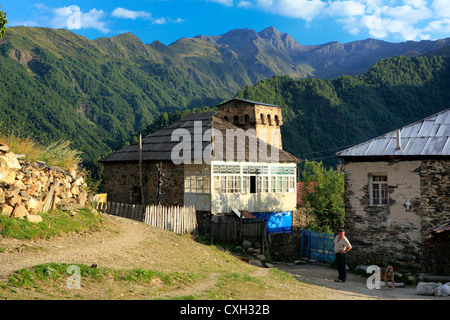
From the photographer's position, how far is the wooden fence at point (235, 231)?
2094 centimetres

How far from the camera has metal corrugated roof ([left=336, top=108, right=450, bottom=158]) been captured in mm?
17750

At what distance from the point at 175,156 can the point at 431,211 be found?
14040mm

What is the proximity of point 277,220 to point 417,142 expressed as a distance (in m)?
11.8

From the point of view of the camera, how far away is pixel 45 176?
13.7 metres

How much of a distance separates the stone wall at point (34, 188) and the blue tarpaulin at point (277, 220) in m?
13.9

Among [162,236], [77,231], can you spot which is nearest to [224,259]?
[162,236]

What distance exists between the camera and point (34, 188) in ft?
42.4

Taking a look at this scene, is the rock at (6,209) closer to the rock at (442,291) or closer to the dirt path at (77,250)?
the dirt path at (77,250)

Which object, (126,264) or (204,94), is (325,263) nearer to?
(126,264)

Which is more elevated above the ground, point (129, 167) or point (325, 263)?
point (129, 167)

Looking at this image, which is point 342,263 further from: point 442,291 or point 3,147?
point 3,147

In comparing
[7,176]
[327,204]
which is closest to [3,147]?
[7,176]

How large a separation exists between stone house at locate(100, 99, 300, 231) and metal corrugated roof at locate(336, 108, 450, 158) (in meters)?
7.74

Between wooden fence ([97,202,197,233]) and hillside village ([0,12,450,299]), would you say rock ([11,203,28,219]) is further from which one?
wooden fence ([97,202,197,233])
